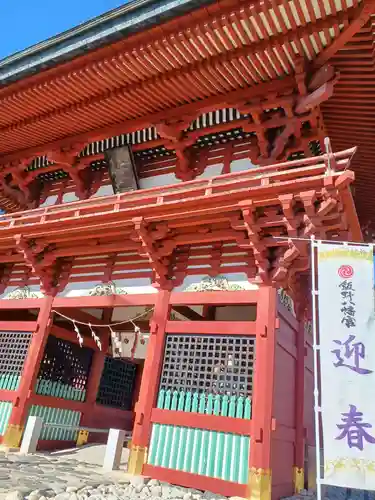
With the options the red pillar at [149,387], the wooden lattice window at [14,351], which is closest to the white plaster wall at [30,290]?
the wooden lattice window at [14,351]

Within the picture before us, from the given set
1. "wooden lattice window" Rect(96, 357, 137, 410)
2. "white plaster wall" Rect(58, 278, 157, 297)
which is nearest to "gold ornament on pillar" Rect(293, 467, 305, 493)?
"white plaster wall" Rect(58, 278, 157, 297)

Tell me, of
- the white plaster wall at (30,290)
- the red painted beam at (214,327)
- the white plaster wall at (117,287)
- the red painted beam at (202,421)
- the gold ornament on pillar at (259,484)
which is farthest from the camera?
the white plaster wall at (30,290)

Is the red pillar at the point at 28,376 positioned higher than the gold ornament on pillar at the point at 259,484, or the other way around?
the red pillar at the point at 28,376

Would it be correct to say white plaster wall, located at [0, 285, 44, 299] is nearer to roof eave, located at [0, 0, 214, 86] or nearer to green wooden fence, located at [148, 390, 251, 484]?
green wooden fence, located at [148, 390, 251, 484]

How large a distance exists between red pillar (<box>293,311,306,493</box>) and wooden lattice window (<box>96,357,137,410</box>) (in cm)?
599

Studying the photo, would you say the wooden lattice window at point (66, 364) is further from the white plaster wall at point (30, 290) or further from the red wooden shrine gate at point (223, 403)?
the red wooden shrine gate at point (223, 403)

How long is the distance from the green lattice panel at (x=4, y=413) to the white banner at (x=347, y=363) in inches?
287

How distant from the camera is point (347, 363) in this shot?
4.92 meters

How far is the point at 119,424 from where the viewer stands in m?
12.4

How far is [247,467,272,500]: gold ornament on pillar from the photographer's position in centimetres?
611

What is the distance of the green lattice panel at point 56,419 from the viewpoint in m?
9.65

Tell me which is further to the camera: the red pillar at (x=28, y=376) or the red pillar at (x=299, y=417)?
the red pillar at (x=28, y=376)

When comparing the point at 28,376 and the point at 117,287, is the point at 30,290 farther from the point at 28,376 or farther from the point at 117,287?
the point at 117,287

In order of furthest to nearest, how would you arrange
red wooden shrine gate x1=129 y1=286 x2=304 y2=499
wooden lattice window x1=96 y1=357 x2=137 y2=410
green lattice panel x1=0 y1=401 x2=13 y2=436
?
wooden lattice window x1=96 y1=357 x2=137 y2=410 < green lattice panel x1=0 y1=401 x2=13 y2=436 < red wooden shrine gate x1=129 y1=286 x2=304 y2=499
